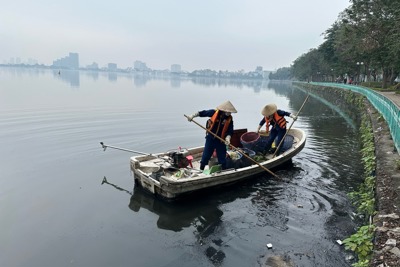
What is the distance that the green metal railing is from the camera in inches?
389

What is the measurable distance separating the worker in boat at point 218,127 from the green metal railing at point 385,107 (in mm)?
5098

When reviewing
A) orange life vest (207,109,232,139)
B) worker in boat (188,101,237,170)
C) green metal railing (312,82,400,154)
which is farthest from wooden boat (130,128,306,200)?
green metal railing (312,82,400,154)

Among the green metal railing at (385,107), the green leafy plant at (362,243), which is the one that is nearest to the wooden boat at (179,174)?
the green leafy plant at (362,243)

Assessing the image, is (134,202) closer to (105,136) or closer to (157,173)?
(157,173)

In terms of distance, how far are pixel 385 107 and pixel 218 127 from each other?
34.7 feet

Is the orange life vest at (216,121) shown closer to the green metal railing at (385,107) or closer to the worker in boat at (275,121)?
the worker in boat at (275,121)

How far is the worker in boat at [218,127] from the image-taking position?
898cm

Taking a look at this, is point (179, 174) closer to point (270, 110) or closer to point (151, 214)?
point (151, 214)

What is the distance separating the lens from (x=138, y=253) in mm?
6414

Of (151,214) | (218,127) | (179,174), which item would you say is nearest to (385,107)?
(218,127)

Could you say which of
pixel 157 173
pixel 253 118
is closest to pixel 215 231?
pixel 157 173

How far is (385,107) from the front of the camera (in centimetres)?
1531

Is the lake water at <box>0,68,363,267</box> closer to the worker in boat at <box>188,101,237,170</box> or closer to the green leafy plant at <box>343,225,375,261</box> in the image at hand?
the green leafy plant at <box>343,225,375,261</box>

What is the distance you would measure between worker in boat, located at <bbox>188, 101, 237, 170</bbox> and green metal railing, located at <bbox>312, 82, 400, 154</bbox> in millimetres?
5098
